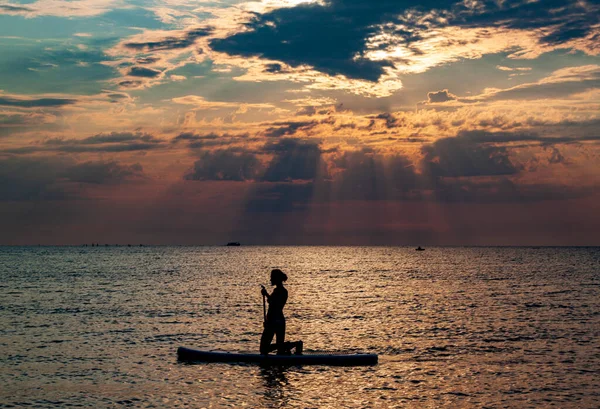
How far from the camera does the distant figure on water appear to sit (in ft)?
82.2

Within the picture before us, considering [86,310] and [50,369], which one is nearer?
[50,369]

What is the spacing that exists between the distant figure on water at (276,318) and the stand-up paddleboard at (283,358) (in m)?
0.33

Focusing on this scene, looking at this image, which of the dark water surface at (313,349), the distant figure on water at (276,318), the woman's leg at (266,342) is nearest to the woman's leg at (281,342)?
the distant figure on water at (276,318)

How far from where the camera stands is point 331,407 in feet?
66.0

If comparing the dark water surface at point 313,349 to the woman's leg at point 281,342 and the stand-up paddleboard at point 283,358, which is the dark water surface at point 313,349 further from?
the woman's leg at point 281,342

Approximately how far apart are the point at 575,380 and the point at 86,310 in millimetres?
37546

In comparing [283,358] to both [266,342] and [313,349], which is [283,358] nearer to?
[266,342]

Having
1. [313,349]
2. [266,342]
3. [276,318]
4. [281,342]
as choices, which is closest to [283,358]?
[281,342]

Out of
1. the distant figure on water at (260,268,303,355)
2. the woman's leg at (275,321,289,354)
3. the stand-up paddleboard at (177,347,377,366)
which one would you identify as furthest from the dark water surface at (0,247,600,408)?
the distant figure on water at (260,268,303,355)

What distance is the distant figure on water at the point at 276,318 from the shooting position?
25.1 metres

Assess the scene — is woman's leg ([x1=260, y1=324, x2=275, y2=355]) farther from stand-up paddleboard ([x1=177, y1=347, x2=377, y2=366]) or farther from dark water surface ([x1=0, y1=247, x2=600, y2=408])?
dark water surface ([x1=0, y1=247, x2=600, y2=408])

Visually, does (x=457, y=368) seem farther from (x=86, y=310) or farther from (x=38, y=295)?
(x=38, y=295)

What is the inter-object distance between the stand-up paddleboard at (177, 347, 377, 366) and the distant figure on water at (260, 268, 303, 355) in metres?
0.33

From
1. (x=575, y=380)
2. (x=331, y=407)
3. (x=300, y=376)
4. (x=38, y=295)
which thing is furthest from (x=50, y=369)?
(x=38, y=295)
